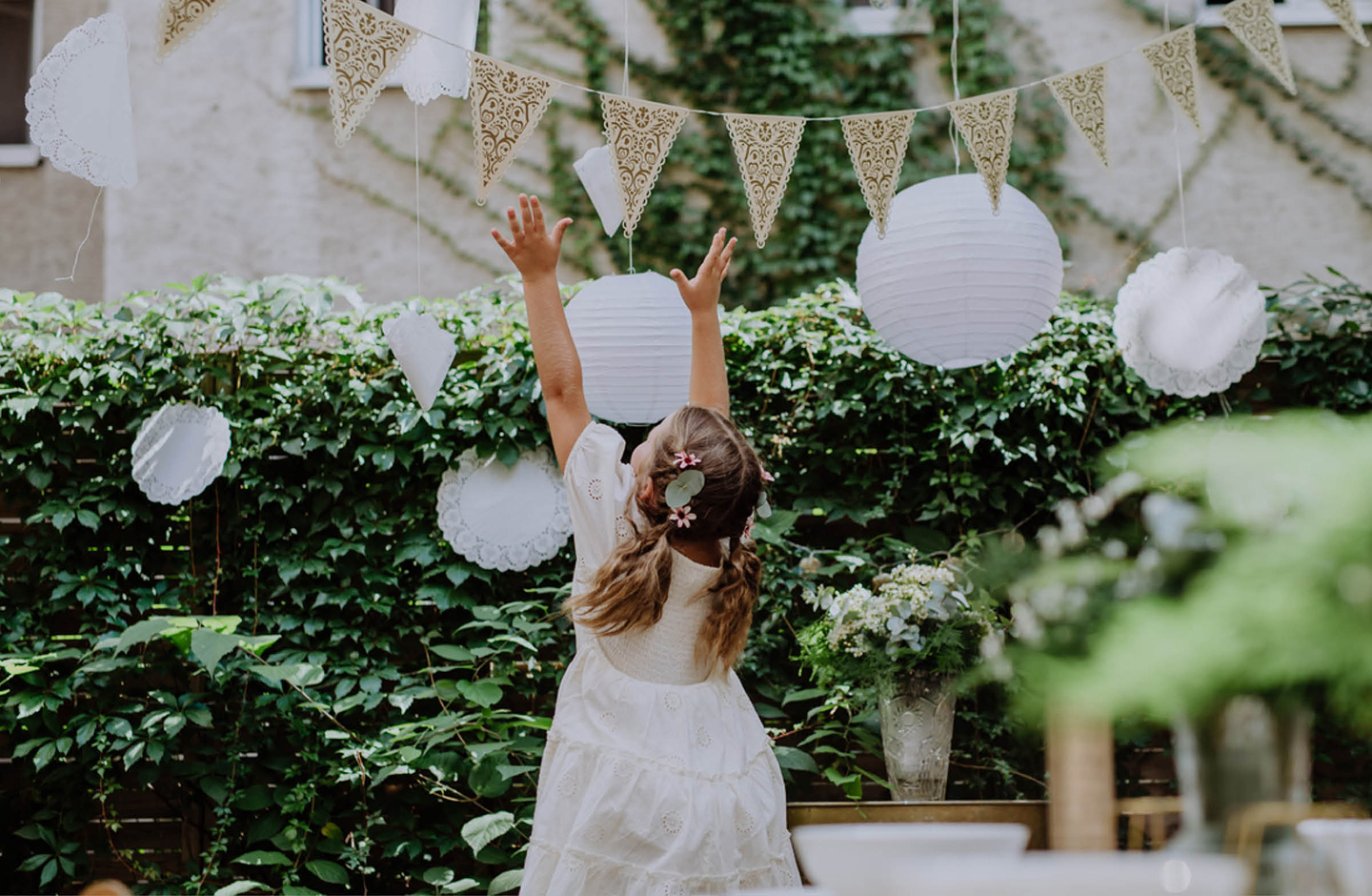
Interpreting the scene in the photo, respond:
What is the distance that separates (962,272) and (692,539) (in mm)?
912

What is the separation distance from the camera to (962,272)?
2.48m

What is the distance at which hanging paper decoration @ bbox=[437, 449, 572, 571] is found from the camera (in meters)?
3.29

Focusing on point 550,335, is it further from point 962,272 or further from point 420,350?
point 962,272

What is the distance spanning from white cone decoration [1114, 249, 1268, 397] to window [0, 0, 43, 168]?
17.3 feet

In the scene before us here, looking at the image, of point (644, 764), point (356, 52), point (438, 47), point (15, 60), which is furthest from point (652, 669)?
point (15, 60)

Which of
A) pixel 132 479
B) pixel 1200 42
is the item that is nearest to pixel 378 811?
pixel 132 479

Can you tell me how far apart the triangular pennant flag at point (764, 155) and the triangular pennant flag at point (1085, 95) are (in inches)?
23.0

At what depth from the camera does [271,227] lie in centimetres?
538

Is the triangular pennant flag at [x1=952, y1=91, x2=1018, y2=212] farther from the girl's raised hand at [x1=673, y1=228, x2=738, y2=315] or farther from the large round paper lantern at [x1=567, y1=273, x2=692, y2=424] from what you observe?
the large round paper lantern at [x1=567, y1=273, x2=692, y2=424]

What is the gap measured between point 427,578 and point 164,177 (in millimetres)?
3010

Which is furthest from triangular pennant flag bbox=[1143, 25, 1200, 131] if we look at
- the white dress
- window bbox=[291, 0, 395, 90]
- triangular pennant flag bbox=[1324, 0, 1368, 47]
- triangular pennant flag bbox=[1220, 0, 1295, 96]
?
window bbox=[291, 0, 395, 90]

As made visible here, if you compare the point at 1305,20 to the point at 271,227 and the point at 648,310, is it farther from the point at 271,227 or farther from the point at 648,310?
the point at 271,227

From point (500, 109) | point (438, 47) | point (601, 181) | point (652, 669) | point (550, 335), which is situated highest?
point (438, 47)

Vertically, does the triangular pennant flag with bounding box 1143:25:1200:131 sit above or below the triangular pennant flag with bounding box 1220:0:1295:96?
below
